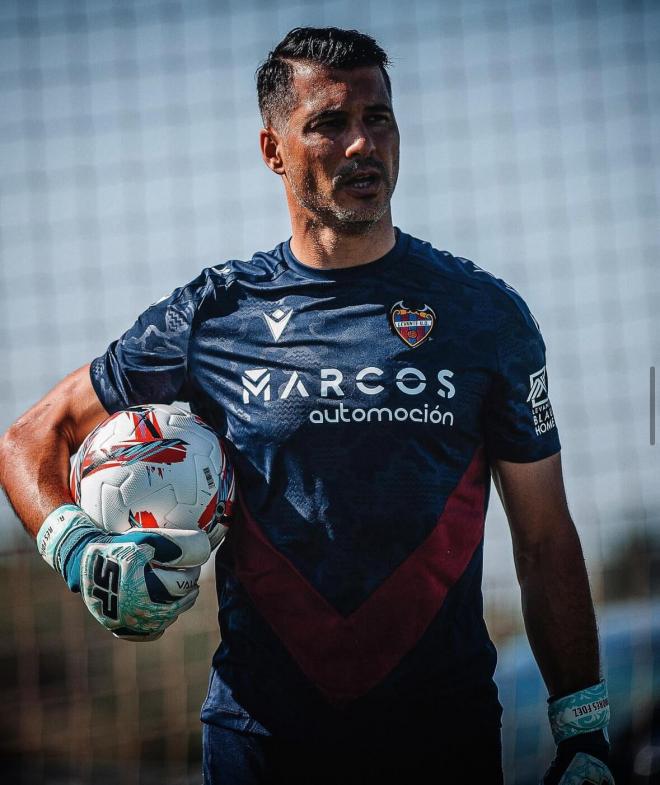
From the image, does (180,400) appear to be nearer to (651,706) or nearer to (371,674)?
(371,674)

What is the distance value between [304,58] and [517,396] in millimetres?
1145

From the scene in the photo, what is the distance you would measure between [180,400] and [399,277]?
2.41ft

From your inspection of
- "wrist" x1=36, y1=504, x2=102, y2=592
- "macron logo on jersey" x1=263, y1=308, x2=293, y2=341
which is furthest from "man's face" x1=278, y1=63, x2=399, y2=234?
"wrist" x1=36, y1=504, x2=102, y2=592

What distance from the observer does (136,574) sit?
255 centimetres

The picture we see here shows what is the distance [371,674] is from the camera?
2.76 meters

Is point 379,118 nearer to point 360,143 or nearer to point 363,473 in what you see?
point 360,143

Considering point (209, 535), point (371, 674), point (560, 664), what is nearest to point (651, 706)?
point (560, 664)

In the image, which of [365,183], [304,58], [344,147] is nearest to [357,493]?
[365,183]

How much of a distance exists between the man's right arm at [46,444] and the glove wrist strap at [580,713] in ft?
4.77

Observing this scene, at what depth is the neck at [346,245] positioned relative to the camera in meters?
2.97

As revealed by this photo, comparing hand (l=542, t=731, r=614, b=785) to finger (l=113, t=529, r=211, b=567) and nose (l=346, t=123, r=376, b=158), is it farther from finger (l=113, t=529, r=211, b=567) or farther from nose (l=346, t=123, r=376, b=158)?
nose (l=346, t=123, r=376, b=158)

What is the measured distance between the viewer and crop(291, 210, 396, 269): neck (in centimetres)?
297

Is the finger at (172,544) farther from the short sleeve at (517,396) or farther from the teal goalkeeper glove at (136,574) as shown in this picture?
the short sleeve at (517,396)

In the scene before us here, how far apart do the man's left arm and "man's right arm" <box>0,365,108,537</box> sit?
1.19 m
